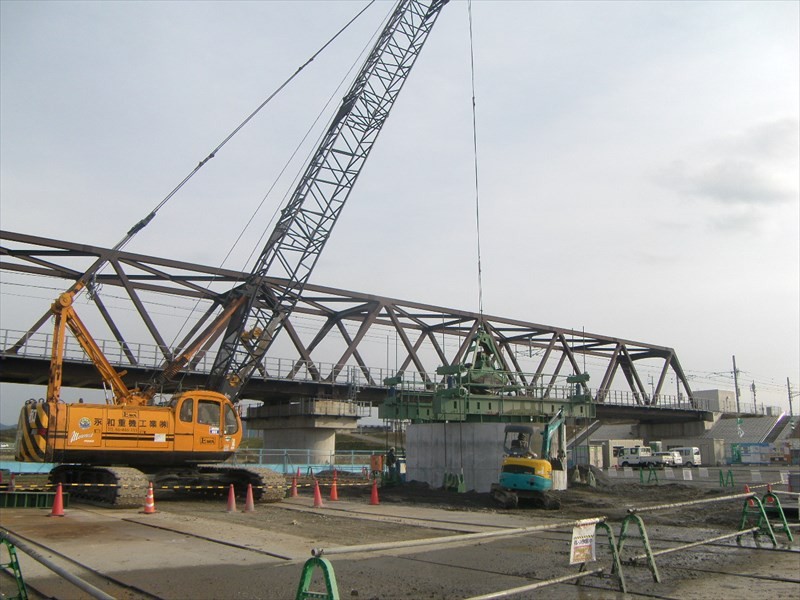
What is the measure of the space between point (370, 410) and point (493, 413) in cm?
2545

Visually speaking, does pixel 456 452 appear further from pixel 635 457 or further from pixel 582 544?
pixel 635 457

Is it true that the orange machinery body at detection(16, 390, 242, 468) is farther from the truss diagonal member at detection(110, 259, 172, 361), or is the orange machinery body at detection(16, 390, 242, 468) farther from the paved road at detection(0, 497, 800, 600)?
the truss diagonal member at detection(110, 259, 172, 361)

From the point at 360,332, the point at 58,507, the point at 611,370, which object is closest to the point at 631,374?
the point at 611,370

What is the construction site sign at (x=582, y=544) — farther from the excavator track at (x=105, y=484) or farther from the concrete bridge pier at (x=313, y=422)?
the concrete bridge pier at (x=313, y=422)

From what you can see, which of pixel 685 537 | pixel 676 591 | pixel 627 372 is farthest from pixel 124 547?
pixel 627 372

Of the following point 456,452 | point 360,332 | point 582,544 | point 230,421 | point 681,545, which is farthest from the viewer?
point 360,332

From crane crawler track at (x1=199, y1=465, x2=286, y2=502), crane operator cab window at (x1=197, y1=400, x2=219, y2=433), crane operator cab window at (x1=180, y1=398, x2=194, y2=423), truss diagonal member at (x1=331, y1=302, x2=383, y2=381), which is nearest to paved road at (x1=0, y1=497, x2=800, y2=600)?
crane crawler track at (x1=199, y1=465, x2=286, y2=502)

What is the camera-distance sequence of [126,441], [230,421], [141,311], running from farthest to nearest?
[141,311] → [230,421] → [126,441]

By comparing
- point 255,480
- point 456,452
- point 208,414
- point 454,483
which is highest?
point 208,414

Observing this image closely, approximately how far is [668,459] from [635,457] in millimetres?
2569

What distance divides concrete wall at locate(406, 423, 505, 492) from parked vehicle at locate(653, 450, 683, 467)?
3239 cm

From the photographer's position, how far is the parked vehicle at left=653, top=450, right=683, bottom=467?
184ft

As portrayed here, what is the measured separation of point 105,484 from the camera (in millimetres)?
21484

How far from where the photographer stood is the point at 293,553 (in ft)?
41.3
